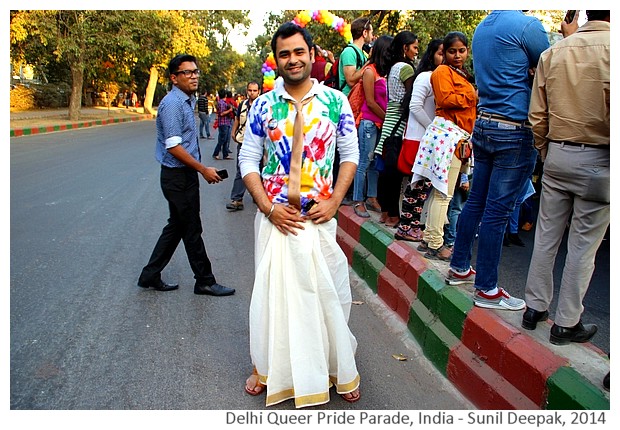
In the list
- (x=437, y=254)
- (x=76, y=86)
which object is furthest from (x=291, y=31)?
(x=76, y=86)

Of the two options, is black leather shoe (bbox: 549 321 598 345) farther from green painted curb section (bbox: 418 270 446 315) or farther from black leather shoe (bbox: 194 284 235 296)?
black leather shoe (bbox: 194 284 235 296)

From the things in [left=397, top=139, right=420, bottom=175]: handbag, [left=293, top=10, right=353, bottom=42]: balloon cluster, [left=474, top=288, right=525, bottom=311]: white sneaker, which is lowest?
[left=474, top=288, right=525, bottom=311]: white sneaker

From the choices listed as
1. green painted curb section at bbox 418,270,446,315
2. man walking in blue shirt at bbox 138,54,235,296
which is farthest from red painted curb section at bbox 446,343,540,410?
man walking in blue shirt at bbox 138,54,235,296

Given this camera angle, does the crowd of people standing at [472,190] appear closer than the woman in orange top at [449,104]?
Yes

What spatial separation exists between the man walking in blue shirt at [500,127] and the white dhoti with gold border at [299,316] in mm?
948

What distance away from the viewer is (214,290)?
4316 millimetres

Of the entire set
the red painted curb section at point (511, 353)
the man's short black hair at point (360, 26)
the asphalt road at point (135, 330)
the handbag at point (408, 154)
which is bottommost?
the asphalt road at point (135, 330)

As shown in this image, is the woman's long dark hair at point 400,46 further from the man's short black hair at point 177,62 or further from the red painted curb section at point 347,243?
the man's short black hair at point 177,62

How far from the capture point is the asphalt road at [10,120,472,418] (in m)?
2.87

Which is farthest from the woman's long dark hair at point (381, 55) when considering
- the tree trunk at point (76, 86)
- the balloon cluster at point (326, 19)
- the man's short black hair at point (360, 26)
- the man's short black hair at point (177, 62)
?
the tree trunk at point (76, 86)

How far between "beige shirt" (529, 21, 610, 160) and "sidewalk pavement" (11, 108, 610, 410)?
3.37 ft

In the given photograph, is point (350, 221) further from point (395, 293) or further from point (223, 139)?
point (223, 139)

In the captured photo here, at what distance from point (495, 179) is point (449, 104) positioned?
1004 millimetres

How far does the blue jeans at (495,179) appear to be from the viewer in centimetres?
309
